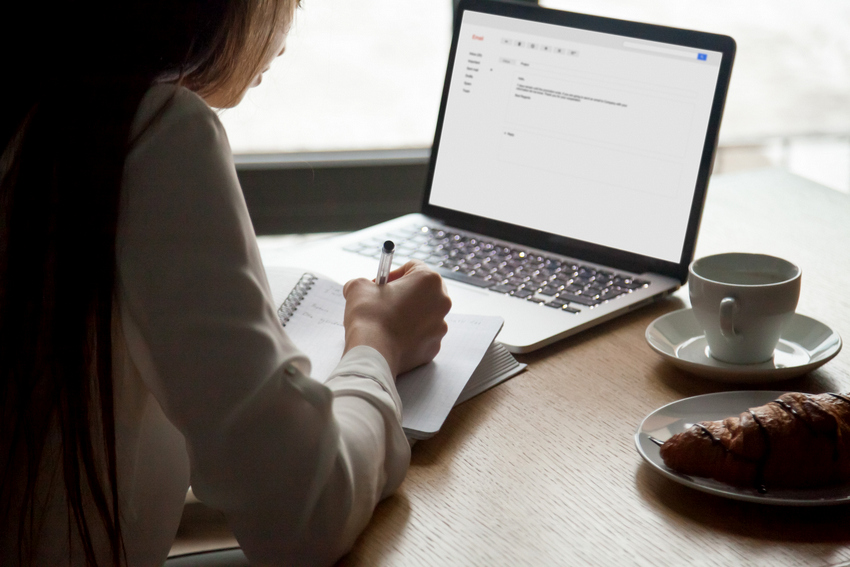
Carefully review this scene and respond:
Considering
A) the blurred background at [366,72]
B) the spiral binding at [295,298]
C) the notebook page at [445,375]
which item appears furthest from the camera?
the blurred background at [366,72]

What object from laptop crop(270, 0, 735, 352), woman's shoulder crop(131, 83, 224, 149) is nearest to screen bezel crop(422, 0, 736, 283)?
laptop crop(270, 0, 735, 352)

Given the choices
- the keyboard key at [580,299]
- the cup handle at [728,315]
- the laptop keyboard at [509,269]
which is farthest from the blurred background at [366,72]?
the cup handle at [728,315]

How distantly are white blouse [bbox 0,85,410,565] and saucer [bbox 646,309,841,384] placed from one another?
354 mm

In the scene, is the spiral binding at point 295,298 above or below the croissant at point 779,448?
below

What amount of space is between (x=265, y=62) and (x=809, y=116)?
313cm

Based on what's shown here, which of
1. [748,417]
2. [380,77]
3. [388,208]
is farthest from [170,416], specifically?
[380,77]

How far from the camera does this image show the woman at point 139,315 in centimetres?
47

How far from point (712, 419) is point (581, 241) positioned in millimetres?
413

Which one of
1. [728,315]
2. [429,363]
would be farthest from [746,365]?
[429,363]

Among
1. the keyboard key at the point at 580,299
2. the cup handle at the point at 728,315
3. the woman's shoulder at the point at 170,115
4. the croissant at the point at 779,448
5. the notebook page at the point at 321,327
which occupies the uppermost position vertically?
the woman's shoulder at the point at 170,115

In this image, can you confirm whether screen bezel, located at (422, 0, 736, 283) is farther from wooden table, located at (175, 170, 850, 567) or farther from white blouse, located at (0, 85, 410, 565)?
white blouse, located at (0, 85, 410, 565)

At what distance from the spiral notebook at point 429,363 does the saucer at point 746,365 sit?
0.16 meters

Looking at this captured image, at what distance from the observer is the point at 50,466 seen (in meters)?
0.56

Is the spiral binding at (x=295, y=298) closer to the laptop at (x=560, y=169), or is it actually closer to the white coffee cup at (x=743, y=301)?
the laptop at (x=560, y=169)
